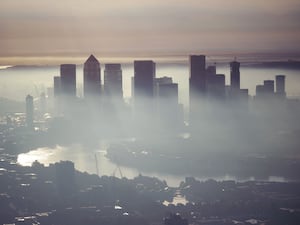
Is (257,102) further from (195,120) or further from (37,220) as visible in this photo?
(37,220)

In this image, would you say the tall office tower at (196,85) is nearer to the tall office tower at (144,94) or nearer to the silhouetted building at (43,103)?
the tall office tower at (144,94)

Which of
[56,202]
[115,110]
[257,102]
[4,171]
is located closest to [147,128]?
[115,110]


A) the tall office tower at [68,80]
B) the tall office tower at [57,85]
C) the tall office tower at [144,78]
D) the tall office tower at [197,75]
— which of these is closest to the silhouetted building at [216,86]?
the tall office tower at [197,75]

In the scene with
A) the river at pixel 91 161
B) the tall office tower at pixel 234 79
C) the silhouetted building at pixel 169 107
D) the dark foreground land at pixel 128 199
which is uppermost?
the tall office tower at pixel 234 79

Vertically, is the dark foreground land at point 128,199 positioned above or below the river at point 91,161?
above

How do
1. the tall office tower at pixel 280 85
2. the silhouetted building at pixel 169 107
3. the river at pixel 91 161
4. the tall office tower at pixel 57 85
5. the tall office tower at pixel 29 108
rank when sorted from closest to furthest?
the river at pixel 91 161 → the tall office tower at pixel 280 85 → the tall office tower at pixel 29 108 → the silhouetted building at pixel 169 107 → the tall office tower at pixel 57 85

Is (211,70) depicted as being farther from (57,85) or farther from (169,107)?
(57,85)

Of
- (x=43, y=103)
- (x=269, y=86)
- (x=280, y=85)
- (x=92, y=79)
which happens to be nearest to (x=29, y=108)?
(x=43, y=103)
